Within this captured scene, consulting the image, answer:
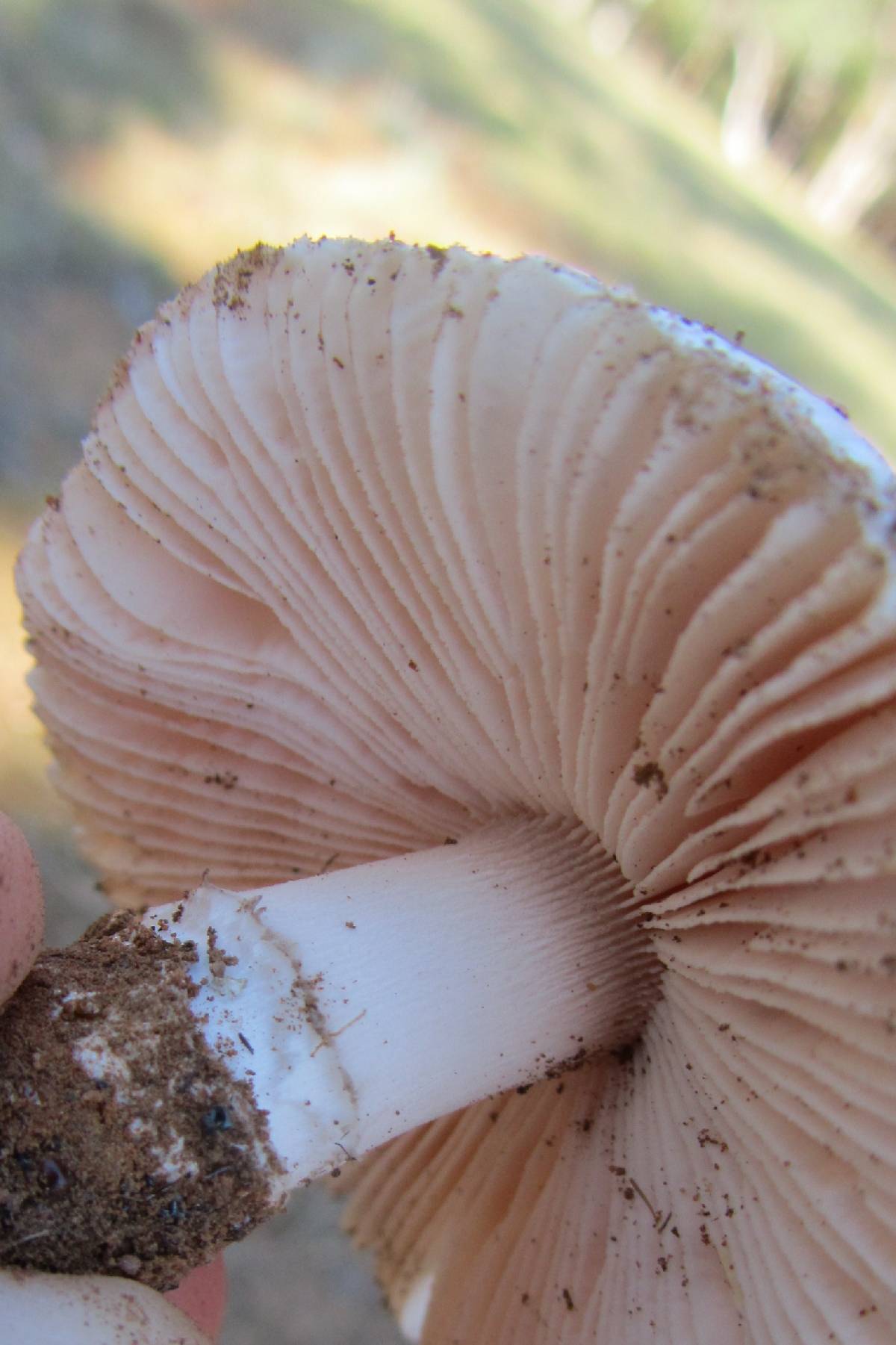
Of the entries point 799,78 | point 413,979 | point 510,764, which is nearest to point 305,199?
point 510,764

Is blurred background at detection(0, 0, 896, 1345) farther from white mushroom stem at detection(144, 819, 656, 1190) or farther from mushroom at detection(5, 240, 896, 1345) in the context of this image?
white mushroom stem at detection(144, 819, 656, 1190)

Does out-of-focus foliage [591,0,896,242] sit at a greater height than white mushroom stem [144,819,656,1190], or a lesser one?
greater

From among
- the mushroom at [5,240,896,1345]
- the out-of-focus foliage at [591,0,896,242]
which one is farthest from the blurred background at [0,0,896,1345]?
the out-of-focus foliage at [591,0,896,242]

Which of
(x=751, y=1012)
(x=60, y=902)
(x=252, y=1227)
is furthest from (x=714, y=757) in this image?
(x=60, y=902)

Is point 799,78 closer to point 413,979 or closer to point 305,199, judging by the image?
point 305,199

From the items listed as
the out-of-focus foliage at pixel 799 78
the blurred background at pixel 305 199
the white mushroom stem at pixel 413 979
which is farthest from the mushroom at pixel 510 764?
the out-of-focus foliage at pixel 799 78

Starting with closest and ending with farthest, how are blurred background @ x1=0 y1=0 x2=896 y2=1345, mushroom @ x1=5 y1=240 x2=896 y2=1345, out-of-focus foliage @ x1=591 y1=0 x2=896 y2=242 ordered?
mushroom @ x1=5 y1=240 x2=896 y2=1345, blurred background @ x1=0 y1=0 x2=896 y2=1345, out-of-focus foliage @ x1=591 y1=0 x2=896 y2=242
